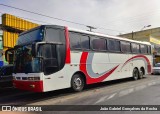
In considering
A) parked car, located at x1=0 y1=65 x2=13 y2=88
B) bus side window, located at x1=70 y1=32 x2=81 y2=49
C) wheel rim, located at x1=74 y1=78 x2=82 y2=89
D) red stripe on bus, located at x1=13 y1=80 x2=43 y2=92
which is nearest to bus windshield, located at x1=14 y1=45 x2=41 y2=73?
red stripe on bus, located at x1=13 y1=80 x2=43 y2=92

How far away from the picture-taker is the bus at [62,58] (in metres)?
8.21

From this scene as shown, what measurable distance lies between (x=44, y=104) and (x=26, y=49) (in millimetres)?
2628

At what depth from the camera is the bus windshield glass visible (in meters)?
8.48

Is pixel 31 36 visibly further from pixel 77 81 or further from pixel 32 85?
pixel 77 81

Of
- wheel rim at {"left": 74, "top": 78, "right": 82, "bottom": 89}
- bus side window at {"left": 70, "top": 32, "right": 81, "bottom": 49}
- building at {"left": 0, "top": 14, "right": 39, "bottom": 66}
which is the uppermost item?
building at {"left": 0, "top": 14, "right": 39, "bottom": 66}

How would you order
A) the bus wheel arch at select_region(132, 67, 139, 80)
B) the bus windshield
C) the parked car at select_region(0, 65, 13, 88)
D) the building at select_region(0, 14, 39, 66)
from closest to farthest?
the bus windshield → the parked car at select_region(0, 65, 13, 88) → the bus wheel arch at select_region(132, 67, 139, 80) → the building at select_region(0, 14, 39, 66)

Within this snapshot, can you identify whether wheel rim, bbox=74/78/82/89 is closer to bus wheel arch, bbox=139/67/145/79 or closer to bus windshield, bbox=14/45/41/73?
bus windshield, bbox=14/45/41/73

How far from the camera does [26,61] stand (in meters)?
8.60

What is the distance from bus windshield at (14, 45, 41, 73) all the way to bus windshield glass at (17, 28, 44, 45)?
0.40m

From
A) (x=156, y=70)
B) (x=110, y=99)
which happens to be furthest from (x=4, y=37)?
(x=156, y=70)

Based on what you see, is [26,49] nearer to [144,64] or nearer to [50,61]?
[50,61]

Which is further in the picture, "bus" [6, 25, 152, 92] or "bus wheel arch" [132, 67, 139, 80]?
"bus wheel arch" [132, 67, 139, 80]

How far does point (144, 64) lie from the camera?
17.2 meters

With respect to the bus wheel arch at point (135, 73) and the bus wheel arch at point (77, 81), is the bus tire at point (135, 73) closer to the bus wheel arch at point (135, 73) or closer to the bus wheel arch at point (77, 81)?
the bus wheel arch at point (135, 73)
